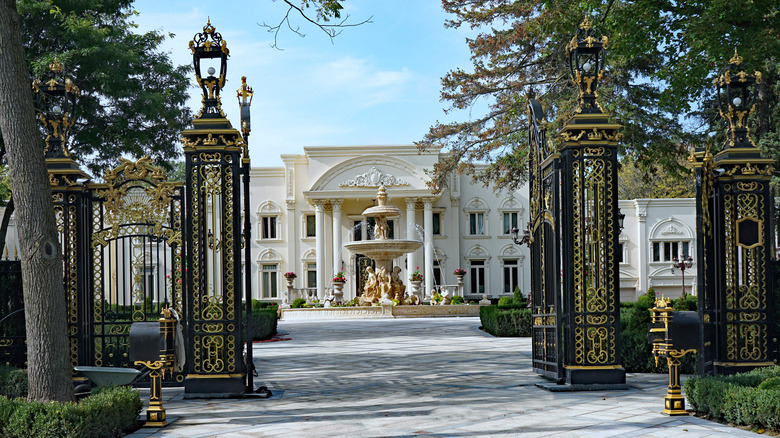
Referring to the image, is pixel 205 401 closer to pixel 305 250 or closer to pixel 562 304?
pixel 562 304

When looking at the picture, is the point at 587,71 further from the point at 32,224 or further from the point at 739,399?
the point at 32,224

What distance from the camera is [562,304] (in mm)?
9109

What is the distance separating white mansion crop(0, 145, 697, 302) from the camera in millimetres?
40188

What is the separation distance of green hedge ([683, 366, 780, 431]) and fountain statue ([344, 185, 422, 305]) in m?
20.2

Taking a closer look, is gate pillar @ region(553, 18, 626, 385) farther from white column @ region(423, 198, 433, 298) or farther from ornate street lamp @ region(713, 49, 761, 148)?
white column @ region(423, 198, 433, 298)

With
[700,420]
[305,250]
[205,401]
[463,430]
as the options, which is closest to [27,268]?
[205,401]

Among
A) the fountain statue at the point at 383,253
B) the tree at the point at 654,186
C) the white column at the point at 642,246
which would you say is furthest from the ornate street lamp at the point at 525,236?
the tree at the point at 654,186

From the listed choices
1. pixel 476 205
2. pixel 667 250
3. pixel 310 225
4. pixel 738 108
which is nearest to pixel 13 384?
pixel 738 108

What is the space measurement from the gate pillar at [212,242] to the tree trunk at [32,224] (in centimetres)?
209

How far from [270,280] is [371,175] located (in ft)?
26.3

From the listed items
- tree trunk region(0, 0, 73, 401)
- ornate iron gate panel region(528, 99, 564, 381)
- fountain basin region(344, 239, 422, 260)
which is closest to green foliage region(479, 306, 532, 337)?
ornate iron gate panel region(528, 99, 564, 381)

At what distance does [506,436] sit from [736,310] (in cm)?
→ 393

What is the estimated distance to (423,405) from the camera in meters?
8.08

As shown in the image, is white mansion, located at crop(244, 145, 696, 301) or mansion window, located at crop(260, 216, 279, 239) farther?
mansion window, located at crop(260, 216, 279, 239)
